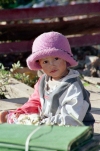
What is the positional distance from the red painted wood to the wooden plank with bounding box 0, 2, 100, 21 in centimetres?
47

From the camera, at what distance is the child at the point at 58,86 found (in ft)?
14.8

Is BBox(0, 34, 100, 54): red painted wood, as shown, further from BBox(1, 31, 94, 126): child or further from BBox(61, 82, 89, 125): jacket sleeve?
BBox(61, 82, 89, 125): jacket sleeve

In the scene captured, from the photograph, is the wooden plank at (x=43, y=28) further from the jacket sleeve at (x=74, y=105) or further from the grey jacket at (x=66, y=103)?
the jacket sleeve at (x=74, y=105)

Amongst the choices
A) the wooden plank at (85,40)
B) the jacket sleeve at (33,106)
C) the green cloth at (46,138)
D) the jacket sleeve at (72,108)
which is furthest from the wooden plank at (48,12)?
the green cloth at (46,138)

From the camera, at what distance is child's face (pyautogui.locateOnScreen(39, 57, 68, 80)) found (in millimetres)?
4633

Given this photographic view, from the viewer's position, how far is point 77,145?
3572 mm

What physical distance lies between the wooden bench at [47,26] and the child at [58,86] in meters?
5.74

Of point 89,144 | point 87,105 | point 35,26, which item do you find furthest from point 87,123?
point 35,26

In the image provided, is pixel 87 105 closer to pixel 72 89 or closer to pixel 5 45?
pixel 72 89

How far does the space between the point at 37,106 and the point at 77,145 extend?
1.37 metres

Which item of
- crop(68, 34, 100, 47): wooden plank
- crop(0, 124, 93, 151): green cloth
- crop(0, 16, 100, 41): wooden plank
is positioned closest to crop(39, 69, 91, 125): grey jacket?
crop(0, 124, 93, 151): green cloth

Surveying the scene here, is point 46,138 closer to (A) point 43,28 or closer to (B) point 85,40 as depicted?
(B) point 85,40

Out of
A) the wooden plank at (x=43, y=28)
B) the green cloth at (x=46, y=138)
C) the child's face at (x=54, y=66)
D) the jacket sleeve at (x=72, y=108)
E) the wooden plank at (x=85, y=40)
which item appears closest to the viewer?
the green cloth at (x=46, y=138)

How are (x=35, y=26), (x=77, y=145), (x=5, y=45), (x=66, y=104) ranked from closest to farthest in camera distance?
(x=77, y=145), (x=66, y=104), (x=5, y=45), (x=35, y=26)
